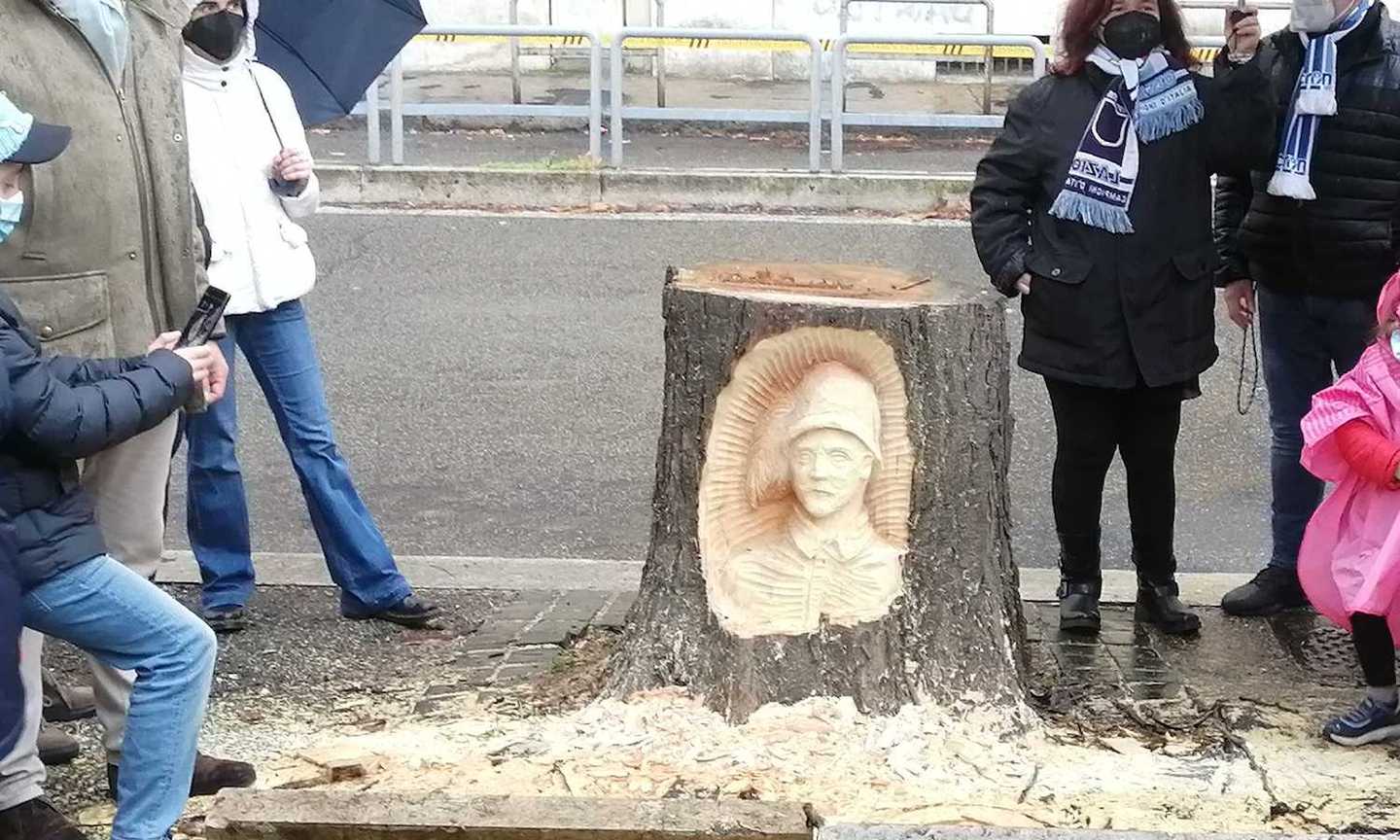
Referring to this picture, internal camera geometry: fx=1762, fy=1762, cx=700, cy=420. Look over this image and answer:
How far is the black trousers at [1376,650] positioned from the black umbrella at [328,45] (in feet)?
→ 9.68

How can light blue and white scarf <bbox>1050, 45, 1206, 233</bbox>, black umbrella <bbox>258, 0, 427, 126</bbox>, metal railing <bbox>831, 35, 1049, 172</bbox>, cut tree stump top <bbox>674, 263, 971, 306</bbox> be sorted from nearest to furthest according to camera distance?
cut tree stump top <bbox>674, 263, 971, 306</bbox>
light blue and white scarf <bbox>1050, 45, 1206, 233</bbox>
black umbrella <bbox>258, 0, 427, 126</bbox>
metal railing <bbox>831, 35, 1049, 172</bbox>

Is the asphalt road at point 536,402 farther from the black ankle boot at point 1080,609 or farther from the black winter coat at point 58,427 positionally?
the black winter coat at point 58,427

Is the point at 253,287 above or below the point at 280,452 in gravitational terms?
above

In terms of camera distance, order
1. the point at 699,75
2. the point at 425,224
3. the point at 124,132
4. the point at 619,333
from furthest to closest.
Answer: the point at 699,75 → the point at 425,224 → the point at 619,333 → the point at 124,132

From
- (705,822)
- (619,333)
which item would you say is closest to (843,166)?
(619,333)

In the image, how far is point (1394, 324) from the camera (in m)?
3.90

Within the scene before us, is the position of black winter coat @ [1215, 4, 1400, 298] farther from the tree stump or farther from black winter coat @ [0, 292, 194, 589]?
black winter coat @ [0, 292, 194, 589]

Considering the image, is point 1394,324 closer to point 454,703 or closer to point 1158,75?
point 1158,75

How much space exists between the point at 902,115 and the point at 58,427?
29.8ft

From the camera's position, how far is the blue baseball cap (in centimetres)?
299

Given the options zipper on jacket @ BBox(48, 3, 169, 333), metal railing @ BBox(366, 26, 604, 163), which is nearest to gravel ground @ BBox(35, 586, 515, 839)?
zipper on jacket @ BBox(48, 3, 169, 333)

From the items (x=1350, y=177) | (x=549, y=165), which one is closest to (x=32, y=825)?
(x=1350, y=177)

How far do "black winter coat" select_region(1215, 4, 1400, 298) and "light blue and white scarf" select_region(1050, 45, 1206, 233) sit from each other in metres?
0.33

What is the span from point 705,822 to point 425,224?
23.9 ft
